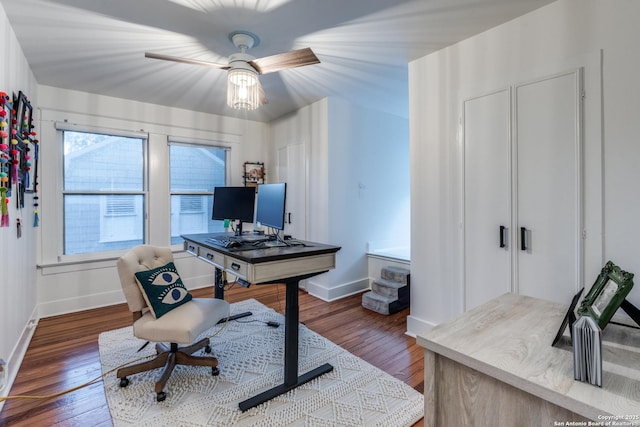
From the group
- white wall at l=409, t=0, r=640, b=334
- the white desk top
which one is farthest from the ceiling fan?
the white desk top

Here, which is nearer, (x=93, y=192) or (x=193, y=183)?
(x=93, y=192)

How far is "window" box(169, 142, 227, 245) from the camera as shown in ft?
13.4

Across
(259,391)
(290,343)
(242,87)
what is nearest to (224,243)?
(290,343)

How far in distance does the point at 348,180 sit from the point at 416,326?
6.29 feet

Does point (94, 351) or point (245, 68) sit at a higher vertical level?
point (245, 68)

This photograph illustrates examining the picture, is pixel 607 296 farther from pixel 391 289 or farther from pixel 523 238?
pixel 391 289

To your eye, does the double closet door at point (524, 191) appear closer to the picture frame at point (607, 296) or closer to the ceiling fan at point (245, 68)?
the picture frame at point (607, 296)

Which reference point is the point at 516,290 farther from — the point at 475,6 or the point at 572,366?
the point at 475,6

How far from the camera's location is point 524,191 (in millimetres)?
2078

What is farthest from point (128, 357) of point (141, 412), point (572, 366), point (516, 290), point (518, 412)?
point (516, 290)

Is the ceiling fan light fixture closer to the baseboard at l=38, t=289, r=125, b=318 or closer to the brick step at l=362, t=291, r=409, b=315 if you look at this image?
the brick step at l=362, t=291, r=409, b=315

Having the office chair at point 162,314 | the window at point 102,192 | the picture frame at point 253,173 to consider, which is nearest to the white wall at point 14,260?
the window at point 102,192

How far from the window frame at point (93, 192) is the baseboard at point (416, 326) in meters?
3.26

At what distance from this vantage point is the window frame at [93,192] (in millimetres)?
3322
